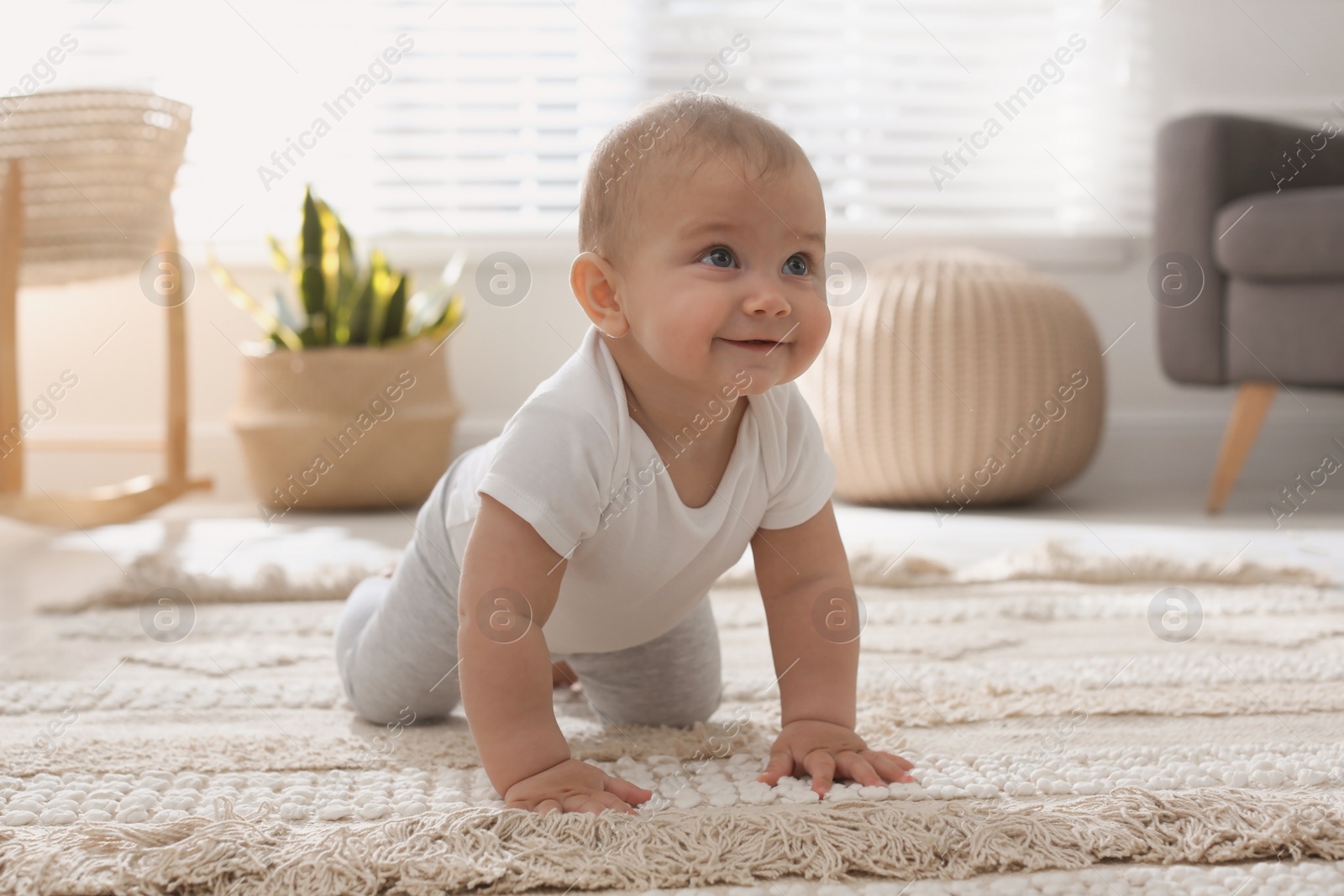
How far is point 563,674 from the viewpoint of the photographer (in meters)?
0.92

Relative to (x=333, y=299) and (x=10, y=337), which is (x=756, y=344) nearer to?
(x=10, y=337)

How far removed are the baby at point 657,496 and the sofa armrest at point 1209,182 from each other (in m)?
1.38

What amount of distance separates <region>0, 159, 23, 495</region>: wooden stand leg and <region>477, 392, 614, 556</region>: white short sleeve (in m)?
1.23

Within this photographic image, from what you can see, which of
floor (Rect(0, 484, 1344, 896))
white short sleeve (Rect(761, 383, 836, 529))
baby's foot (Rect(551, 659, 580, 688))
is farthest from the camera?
floor (Rect(0, 484, 1344, 896))

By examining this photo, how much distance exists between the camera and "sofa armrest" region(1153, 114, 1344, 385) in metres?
1.87

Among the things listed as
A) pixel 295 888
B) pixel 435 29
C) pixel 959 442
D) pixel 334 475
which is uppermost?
pixel 435 29

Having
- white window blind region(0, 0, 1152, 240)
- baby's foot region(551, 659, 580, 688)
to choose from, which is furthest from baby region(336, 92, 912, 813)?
white window blind region(0, 0, 1152, 240)

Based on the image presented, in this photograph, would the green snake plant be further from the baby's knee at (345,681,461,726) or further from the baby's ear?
the baby's ear

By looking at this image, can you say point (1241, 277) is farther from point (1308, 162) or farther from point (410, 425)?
point (410, 425)

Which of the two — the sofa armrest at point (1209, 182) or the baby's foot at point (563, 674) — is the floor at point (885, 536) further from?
the baby's foot at point (563, 674)

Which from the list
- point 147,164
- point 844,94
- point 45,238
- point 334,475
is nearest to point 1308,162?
point 844,94

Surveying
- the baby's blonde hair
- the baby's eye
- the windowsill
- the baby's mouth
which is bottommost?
the windowsill

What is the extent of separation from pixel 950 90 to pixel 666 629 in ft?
6.82

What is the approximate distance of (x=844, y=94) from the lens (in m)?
2.49
